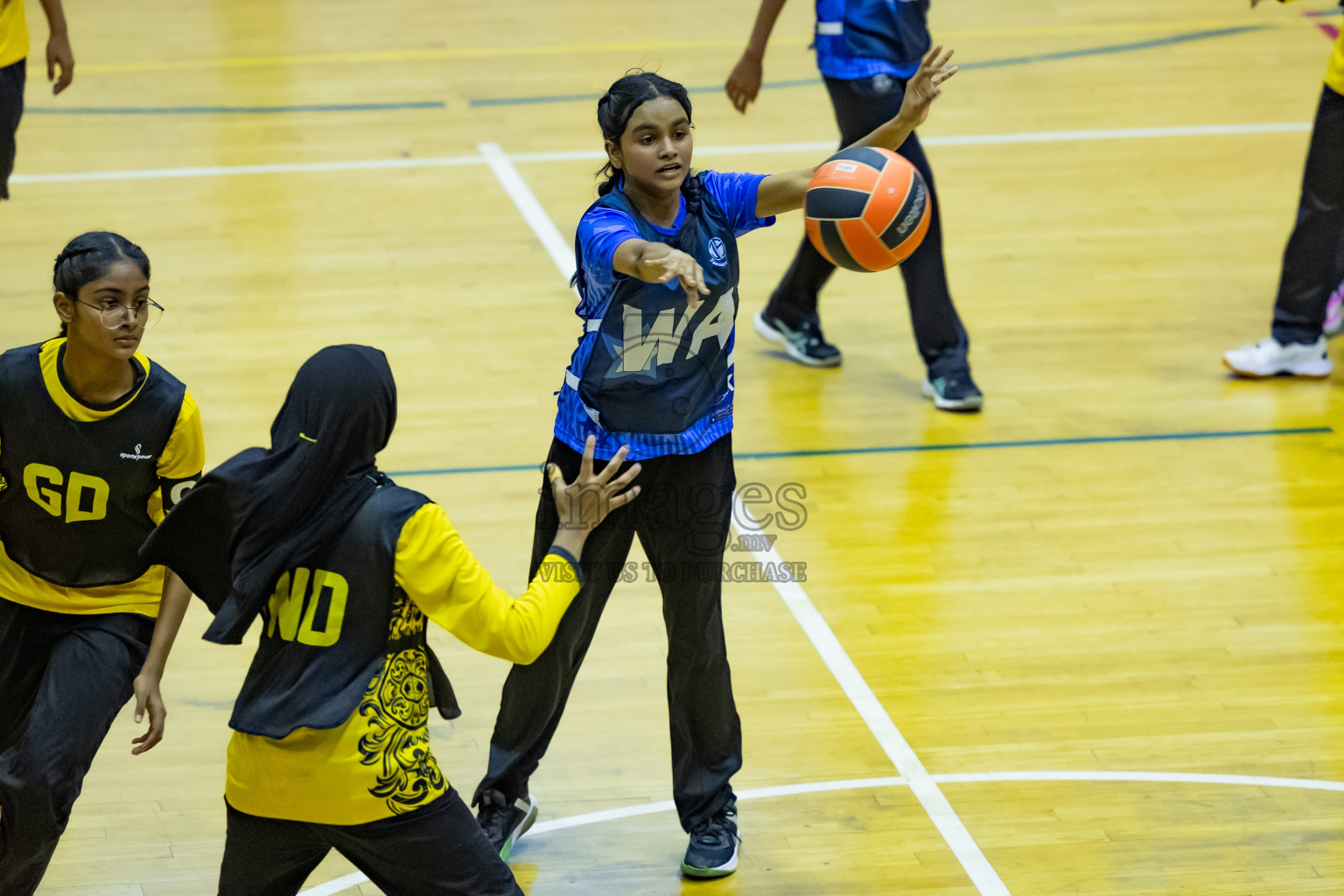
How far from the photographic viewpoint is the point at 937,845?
14.4 feet

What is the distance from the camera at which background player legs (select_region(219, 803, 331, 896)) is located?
3.23m

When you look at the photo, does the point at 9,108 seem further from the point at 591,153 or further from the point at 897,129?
the point at 897,129

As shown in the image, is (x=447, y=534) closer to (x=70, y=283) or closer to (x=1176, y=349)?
(x=70, y=283)

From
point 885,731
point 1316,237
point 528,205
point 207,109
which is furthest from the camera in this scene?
point 207,109

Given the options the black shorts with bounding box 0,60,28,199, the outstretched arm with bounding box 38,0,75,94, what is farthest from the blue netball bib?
the outstretched arm with bounding box 38,0,75,94

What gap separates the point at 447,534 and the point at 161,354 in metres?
4.57

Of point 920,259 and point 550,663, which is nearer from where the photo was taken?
point 550,663

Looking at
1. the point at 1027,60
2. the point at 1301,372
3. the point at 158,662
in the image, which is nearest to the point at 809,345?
the point at 1301,372

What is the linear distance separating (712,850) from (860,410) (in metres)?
3.15

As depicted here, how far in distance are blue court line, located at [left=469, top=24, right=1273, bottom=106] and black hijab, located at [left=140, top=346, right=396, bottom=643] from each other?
766 cm

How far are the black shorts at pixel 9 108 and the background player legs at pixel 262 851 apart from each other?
4.55 metres

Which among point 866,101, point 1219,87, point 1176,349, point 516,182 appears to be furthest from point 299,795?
point 1219,87

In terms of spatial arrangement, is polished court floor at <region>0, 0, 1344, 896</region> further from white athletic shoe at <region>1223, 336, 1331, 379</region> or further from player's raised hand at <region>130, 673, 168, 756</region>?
player's raised hand at <region>130, 673, 168, 756</region>

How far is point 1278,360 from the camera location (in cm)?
731
